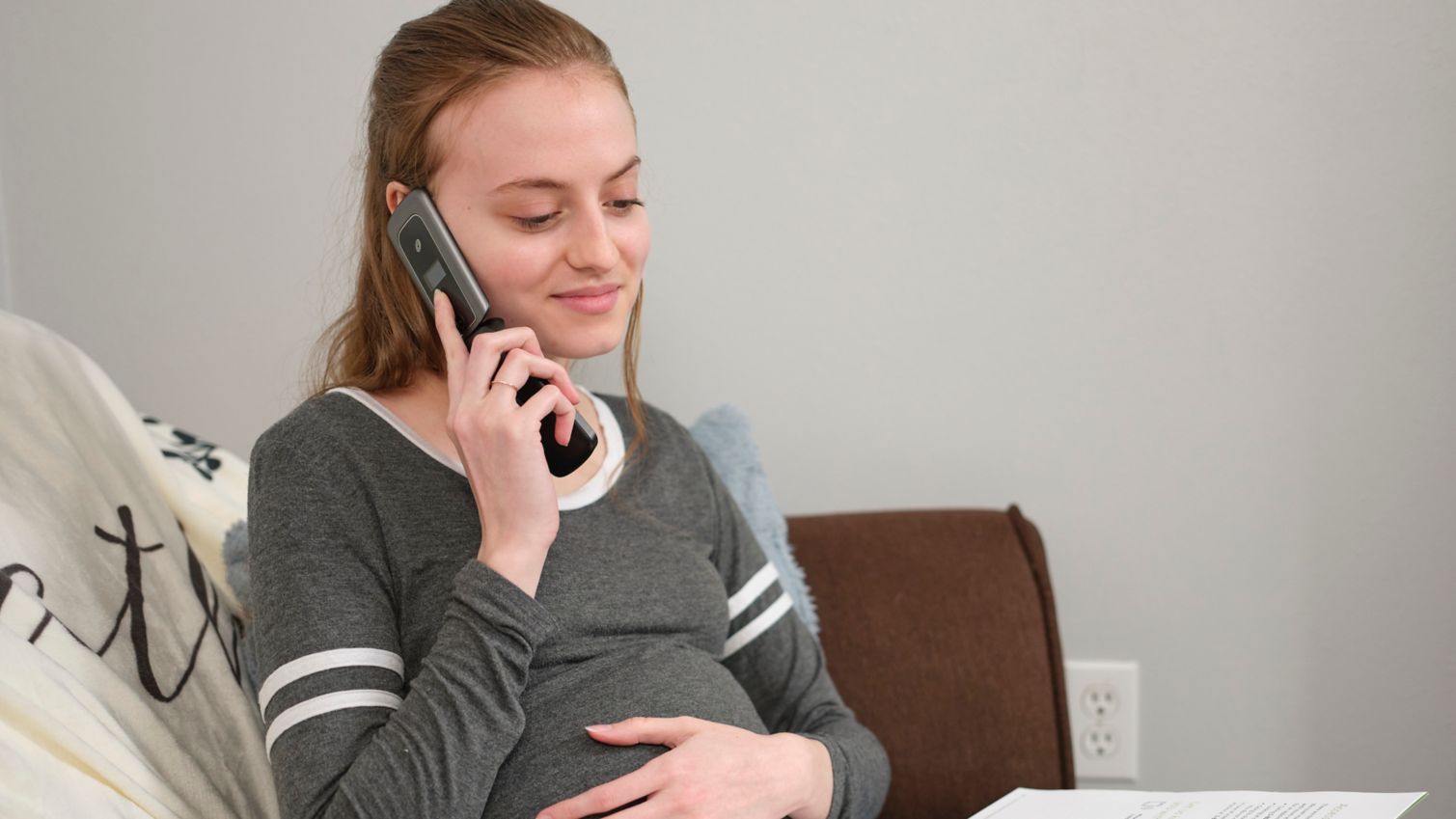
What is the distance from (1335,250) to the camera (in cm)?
137

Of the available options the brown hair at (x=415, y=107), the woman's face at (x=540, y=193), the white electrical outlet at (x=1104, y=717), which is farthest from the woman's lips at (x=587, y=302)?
the white electrical outlet at (x=1104, y=717)

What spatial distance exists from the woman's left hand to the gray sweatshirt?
0.02m

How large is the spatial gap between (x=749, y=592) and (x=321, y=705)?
444mm

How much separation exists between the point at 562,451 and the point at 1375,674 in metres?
1.01

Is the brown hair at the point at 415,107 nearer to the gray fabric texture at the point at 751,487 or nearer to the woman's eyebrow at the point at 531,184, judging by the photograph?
the woman's eyebrow at the point at 531,184

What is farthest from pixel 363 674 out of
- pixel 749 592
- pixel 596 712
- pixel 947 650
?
pixel 947 650

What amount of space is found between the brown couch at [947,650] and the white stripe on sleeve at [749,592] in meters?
0.17

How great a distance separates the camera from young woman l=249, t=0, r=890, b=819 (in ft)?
2.82

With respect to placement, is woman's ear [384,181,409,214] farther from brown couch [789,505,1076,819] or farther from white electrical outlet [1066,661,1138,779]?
white electrical outlet [1066,661,1138,779]

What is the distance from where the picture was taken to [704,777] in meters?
0.91

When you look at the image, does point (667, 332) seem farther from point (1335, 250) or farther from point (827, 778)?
point (1335, 250)

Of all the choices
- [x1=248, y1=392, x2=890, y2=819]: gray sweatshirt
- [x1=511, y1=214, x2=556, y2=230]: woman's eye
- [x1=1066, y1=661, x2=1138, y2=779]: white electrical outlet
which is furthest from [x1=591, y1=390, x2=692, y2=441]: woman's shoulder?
[x1=1066, y1=661, x2=1138, y2=779]: white electrical outlet

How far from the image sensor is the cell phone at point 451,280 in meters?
0.96

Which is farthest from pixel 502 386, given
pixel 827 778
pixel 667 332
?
pixel 667 332
